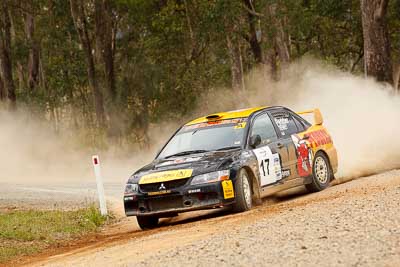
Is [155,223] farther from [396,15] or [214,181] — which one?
[396,15]

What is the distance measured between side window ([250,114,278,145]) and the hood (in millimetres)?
877

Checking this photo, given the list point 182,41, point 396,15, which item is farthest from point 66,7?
point 396,15

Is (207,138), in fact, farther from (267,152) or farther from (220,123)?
(267,152)

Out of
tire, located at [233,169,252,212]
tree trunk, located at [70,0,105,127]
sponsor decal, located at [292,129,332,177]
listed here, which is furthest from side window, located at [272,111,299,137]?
tree trunk, located at [70,0,105,127]

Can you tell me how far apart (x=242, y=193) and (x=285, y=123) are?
8.81ft

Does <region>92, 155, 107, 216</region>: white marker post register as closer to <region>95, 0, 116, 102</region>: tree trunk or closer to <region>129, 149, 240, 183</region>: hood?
<region>129, 149, 240, 183</region>: hood

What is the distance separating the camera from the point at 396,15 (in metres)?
39.8

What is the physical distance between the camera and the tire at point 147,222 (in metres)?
12.5

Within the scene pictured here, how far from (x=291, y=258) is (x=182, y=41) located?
128 ft

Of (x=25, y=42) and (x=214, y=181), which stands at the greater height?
(x=25, y=42)

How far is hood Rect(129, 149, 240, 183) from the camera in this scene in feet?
39.6

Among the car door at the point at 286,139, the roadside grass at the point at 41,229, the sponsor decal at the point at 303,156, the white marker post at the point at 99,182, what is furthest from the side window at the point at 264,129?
the roadside grass at the point at 41,229

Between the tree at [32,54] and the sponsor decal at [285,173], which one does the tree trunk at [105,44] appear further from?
the sponsor decal at [285,173]

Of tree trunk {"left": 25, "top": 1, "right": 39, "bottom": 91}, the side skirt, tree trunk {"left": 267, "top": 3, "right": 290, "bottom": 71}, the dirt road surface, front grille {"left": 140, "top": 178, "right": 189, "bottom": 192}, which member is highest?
tree trunk {"left": 25, "top": 1, "right": 39, "bottom": 91}
